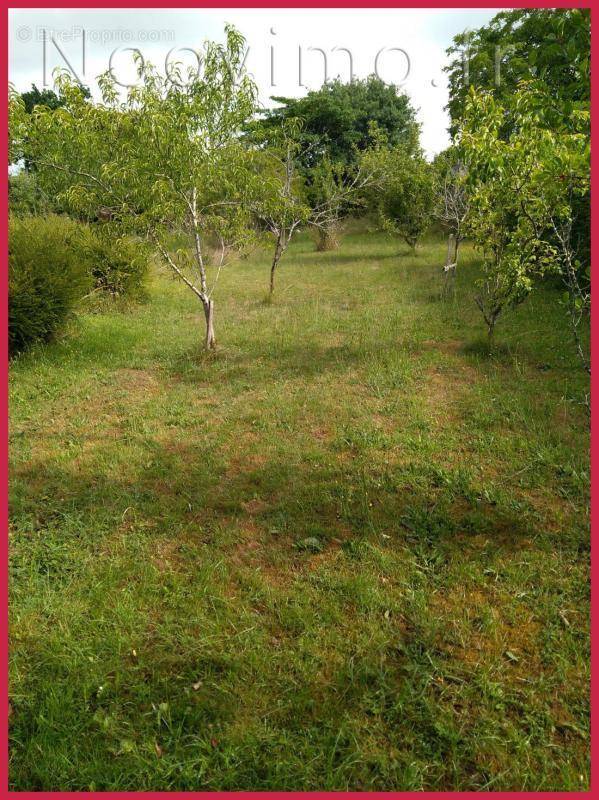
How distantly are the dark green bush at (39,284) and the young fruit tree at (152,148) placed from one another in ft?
4.93

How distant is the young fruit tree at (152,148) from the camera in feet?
20.6

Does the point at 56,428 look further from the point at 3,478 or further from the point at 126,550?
the point at 126,550

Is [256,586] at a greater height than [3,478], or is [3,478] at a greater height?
[3,478]

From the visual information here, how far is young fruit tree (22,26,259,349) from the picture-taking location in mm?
6277

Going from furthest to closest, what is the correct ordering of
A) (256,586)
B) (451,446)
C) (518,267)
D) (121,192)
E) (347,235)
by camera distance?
(347,235) < (121,192) < (518,267) < (451,446) < (256,586)

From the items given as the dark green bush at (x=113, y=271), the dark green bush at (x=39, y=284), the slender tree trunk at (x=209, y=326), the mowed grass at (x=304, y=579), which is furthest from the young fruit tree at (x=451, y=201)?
the dark green bush at (x=39, y=284)

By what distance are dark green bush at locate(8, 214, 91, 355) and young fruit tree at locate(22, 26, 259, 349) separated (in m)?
1.50

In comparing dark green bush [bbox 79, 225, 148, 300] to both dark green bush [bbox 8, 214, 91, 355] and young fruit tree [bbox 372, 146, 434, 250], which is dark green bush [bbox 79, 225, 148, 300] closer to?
dark green bush [bbox 8, 214, 91, 355]

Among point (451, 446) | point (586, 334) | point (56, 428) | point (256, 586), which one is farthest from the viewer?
point (586, 334)

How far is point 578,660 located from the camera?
2590 millimetres

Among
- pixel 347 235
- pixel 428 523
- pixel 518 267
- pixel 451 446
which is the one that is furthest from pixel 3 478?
pixel 347 235

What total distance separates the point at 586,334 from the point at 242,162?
610 cm

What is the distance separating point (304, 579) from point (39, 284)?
7.32 meters

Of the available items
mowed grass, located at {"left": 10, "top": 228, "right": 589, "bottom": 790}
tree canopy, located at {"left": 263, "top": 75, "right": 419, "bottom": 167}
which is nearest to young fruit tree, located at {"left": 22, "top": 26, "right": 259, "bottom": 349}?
mowed grass, located at {"left": 10, "top": 228, "right": 589, "bottom": 790}
